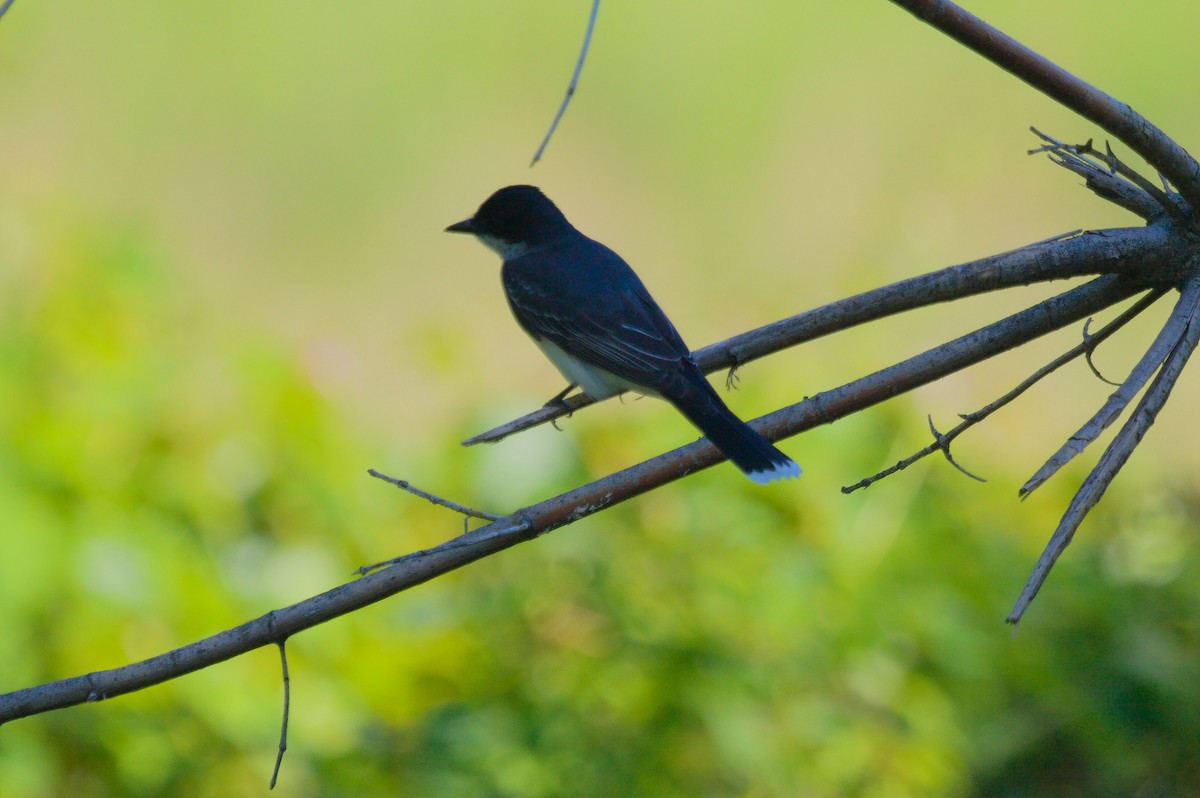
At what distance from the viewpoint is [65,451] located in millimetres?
3852

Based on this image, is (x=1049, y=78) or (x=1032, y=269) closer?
(x=1049, y=78)

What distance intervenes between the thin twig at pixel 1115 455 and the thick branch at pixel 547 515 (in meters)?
0.17

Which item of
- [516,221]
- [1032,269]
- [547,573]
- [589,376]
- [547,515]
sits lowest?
[547,573]

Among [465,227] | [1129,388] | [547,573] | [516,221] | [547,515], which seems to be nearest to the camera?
[1129,388]

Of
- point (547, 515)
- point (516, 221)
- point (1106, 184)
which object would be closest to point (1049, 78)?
point (1106, 184)

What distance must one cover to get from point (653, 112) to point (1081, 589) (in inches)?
217

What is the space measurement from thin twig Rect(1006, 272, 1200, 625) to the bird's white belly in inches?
74.9

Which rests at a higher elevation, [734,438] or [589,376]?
[734,438]

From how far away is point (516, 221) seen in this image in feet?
15.0

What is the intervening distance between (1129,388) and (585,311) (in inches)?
89.2

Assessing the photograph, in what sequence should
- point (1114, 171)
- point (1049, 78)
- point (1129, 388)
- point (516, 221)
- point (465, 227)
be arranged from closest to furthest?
point (1049, 78) < point (1129, 388) < point (1114, 171) < point (516, 221) < point (465, 227)

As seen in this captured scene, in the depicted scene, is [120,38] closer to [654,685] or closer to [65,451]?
[65,451]

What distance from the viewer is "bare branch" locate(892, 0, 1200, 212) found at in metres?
1.81

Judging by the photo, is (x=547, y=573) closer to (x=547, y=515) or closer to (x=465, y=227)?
(x=465, y=227)
